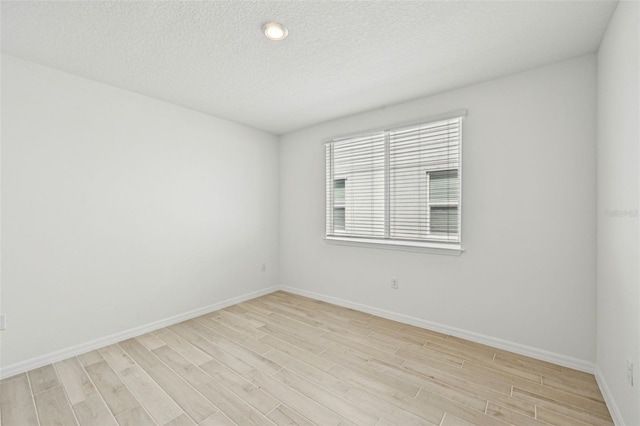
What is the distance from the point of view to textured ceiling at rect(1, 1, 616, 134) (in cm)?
175

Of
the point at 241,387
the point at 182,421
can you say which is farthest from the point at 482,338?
the point at 182,421

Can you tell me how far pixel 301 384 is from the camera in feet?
6.88

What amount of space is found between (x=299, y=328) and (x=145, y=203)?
7.05ft

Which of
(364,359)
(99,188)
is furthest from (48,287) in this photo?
(364,359)

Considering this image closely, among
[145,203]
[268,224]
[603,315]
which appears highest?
[145,203]

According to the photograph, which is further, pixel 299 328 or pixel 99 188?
pixel 299 328

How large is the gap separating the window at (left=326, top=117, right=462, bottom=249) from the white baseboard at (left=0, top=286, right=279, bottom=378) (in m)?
1.84

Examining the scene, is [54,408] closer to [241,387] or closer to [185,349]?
[185,349]

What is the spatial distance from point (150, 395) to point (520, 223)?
3.26 meters

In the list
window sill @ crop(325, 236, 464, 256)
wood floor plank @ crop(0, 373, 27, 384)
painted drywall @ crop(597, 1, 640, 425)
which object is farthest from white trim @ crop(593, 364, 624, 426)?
wood floor plank @ crop(0, 373, 27, 384)

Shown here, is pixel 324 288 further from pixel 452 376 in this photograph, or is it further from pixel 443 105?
pixel 443 105

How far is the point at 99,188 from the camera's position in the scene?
2.69 m

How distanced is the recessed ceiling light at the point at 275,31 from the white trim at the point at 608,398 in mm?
3163

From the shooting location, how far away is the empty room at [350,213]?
1.79 m
